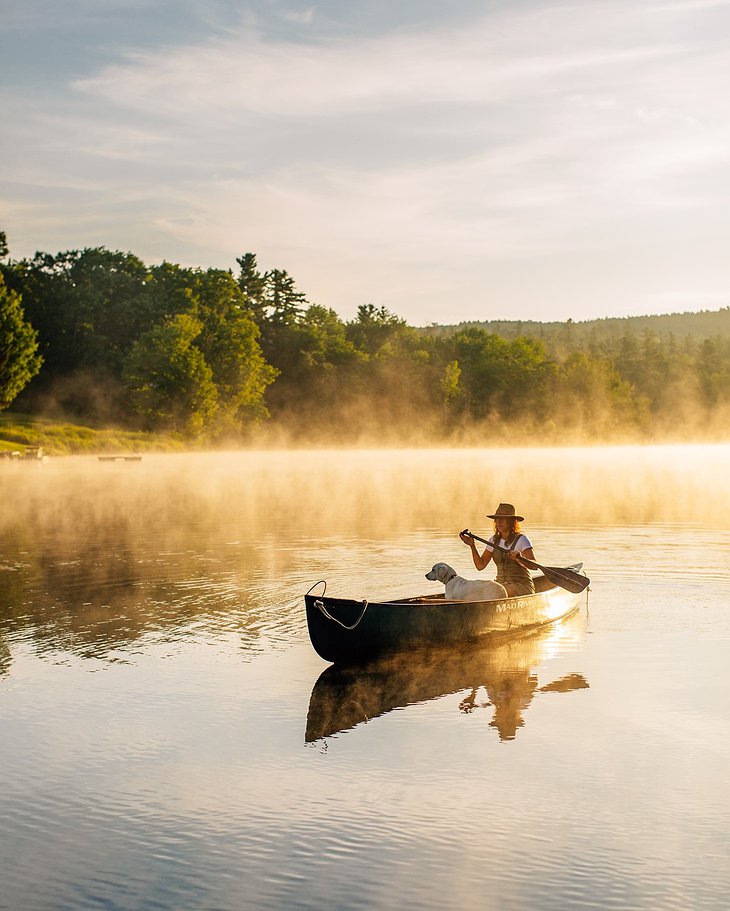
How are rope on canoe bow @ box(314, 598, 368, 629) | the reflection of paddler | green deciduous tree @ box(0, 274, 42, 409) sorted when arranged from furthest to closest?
green deciduous tree @ box(0, 274, 42, 409), the reflection of paddler, rope on canoe bow @ box(314, 598, 368, 629)

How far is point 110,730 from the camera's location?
10977mm

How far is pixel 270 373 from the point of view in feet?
375

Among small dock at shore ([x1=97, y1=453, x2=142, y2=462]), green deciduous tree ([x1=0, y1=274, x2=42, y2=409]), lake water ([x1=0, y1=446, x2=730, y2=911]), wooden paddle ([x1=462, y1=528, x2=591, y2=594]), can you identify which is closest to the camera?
lake water ([x1=0, y1=446, x2=730, y2=911])

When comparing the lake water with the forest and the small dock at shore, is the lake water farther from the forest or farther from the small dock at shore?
the forest

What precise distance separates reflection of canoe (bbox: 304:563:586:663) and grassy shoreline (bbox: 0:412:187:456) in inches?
2498

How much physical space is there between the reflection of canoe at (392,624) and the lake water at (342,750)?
0.31 m

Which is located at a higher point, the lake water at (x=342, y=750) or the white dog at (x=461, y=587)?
the white dog at (x=461, y=587)

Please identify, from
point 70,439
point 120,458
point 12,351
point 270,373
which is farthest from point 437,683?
point 270,373

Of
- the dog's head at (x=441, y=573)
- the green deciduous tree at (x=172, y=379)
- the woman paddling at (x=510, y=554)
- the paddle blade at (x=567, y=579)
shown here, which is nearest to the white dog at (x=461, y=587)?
the dog's head at (x=441, y=573)

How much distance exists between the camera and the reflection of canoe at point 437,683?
11562 mm

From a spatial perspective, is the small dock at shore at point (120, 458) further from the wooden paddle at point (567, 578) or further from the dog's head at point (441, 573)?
the dog's head at point (441, 573)

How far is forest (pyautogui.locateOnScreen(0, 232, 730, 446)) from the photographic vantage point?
97000 mm

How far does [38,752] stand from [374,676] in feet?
14.6

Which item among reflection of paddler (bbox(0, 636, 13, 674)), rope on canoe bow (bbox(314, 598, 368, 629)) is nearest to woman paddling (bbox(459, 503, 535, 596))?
rope on canoe bow (bbox(314, 598, 368, 629))
